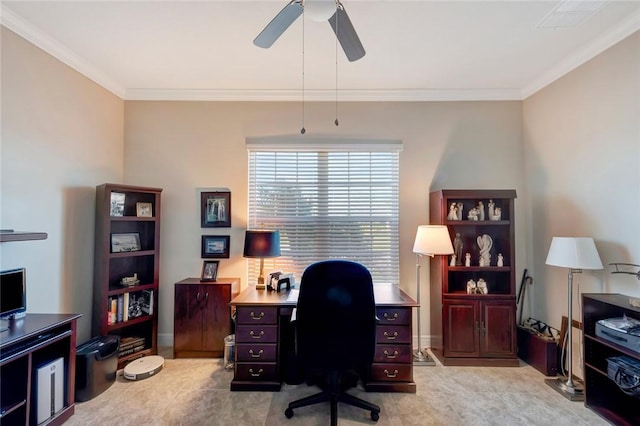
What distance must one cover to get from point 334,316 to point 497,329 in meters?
1.99

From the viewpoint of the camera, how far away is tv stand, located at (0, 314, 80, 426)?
1661 millimetres

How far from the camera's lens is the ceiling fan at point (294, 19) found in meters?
1.55

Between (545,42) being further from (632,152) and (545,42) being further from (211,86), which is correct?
(211,86)

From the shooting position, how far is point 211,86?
3111 mm

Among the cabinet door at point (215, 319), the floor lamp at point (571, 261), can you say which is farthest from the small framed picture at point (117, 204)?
the floor lamp at point (571, 261)

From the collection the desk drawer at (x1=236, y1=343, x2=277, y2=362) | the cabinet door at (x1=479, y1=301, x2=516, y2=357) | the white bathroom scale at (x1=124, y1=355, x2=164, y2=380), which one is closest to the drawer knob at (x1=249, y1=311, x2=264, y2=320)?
the desk drawer at (x1=236, y1=343, x2=277, y2=362)

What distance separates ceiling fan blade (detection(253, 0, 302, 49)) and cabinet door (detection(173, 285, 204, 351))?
7.69 ft

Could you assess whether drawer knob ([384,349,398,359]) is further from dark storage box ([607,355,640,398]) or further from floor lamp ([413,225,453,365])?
dark storage box ([607,355,640,398])

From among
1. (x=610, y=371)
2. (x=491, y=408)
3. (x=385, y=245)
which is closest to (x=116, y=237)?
(x=385, y=245)

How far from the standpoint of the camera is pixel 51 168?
240 cm

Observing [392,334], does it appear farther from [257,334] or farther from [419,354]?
[257,334]

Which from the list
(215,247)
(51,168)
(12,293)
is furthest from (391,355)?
(51,168)

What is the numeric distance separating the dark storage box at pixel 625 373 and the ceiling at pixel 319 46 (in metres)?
2.42

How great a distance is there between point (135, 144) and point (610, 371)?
A: 4.75 m
